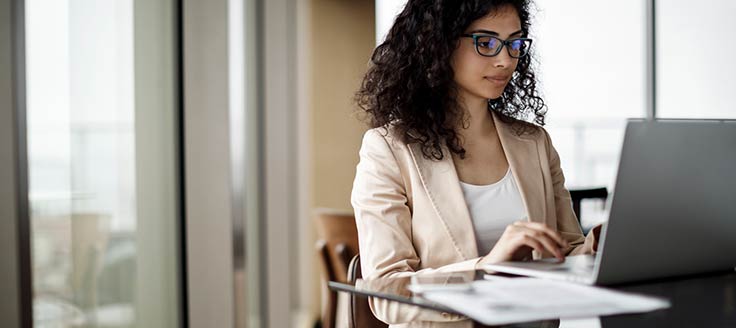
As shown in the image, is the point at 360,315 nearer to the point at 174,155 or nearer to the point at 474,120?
the point at 474,120

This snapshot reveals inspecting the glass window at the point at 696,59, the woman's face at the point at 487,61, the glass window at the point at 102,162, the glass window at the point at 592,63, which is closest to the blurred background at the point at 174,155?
the glass window at the point at 102,162

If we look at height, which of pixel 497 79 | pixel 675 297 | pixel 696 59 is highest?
pixel 696 59

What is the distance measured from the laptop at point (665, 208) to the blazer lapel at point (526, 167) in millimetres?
502

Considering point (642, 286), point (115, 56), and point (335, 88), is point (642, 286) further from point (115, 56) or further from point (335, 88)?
point (335, 88)

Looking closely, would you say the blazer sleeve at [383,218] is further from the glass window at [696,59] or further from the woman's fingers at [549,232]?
the glass window at [696,59]

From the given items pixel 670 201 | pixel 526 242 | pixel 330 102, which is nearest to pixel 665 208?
pixel 670 201

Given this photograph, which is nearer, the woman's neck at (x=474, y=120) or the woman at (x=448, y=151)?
the woman at (x=448, y=151)

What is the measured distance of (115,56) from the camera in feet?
7.06

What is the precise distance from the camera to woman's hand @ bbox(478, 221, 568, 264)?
1.29 meters

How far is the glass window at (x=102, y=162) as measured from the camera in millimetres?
1818

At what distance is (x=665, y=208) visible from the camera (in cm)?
118

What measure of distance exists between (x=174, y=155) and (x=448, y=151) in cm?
108

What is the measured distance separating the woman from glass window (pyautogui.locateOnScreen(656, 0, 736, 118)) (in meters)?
3.20

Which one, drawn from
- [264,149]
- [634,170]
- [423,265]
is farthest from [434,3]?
[264,149]
